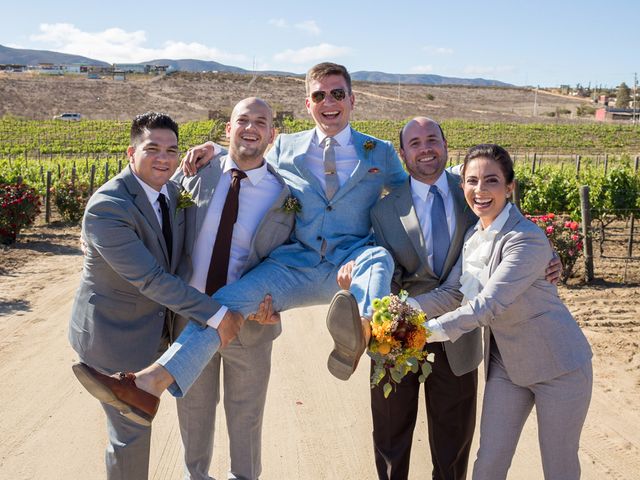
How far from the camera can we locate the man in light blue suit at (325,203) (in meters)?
3.58

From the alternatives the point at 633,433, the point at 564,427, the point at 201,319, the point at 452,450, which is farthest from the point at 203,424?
the point at 633,433

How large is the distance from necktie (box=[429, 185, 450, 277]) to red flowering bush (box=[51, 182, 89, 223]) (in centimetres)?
1267

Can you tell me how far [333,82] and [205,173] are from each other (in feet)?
3.00

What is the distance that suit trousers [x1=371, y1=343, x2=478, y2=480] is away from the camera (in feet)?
12.3

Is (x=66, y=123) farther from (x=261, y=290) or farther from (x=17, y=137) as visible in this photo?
(x=261, y=290)

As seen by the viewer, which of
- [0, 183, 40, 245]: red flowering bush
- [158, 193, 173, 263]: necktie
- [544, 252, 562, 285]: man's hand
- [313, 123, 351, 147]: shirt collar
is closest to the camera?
[544, 252, 562, 285]: man's hand

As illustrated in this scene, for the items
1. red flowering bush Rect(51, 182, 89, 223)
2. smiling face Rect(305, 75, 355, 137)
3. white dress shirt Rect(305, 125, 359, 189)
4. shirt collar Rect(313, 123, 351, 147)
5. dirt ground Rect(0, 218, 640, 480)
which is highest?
Result: smiling face Rect(305, 75, 355, 137)

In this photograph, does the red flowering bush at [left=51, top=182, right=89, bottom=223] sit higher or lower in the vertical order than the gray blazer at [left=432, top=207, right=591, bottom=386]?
lower

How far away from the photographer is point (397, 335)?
115 inches

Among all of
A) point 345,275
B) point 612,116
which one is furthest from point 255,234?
point 612,116

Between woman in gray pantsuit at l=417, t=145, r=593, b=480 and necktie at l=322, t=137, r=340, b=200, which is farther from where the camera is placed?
necktie at l=322, t=137, r=340, b=200

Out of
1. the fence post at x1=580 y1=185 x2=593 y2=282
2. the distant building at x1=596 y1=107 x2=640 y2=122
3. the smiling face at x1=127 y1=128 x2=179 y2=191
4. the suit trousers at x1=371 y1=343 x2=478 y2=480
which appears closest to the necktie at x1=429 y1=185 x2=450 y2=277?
the suit trousers at x1=371 y1=343 x2=478 y2=480

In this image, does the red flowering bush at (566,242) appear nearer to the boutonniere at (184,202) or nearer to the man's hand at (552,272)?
the man's hand at (552,272)

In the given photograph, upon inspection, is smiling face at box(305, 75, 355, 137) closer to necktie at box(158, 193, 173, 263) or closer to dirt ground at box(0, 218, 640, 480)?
necktie at box(158, 193, 173, 263)
